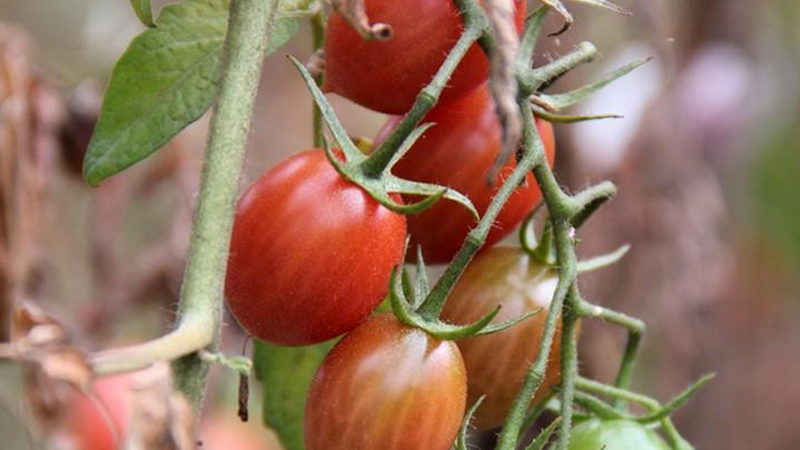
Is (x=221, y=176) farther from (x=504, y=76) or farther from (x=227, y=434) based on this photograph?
(x=227, y=434)

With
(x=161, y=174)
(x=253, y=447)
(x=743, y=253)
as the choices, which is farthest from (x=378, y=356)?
(x=743, y=253)

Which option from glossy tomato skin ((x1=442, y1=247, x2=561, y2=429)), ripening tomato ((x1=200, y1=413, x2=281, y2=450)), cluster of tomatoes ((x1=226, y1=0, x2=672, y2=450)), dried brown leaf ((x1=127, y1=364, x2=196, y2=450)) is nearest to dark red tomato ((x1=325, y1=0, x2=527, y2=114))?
cluster of tomatoes ((x1=226, y1=0, x2=672, y2=450))

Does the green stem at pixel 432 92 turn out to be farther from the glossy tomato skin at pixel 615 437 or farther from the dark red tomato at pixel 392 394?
the glossy tomato skin at pixel 615 437

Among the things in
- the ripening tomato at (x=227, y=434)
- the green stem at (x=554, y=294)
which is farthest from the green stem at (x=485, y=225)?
the ripening tomato at (x=227, y=434)

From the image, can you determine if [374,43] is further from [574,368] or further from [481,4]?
[574,368]

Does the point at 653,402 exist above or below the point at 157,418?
below

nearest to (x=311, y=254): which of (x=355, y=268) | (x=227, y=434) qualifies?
(x=355, y=268)
